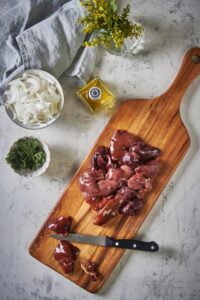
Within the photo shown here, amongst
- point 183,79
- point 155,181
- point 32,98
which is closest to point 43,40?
point 32,98

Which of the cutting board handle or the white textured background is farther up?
the cutting board handle

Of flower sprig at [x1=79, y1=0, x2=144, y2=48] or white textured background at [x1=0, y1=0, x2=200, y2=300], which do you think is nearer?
flower sprig at [x1=79, y1=0, x2=144, y2=48]

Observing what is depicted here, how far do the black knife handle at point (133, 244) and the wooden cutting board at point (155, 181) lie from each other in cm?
5

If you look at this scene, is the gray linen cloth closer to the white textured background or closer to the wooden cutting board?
the white textured background

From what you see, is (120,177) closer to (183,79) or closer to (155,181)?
(155,181)

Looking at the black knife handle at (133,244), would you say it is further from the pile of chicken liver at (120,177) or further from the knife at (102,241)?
the pile of chicken liver at (120,177)

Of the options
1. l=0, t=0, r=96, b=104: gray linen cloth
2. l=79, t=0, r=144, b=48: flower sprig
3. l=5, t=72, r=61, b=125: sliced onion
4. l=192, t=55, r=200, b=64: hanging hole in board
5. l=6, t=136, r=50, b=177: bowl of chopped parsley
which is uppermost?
l=192, t=55, r=200, b=64: hanging hole in board

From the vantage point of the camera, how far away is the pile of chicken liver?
81.7 inches

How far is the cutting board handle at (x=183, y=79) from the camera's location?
7.11 ft

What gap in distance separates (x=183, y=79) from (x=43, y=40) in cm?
76

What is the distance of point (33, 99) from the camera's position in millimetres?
2064

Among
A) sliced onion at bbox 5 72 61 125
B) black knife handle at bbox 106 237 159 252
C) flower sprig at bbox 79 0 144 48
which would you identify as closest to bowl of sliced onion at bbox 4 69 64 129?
sliced onion at bbox 5 72 61 125

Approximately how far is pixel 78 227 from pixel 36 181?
0.34 meters

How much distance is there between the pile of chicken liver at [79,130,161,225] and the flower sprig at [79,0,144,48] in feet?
1.55
